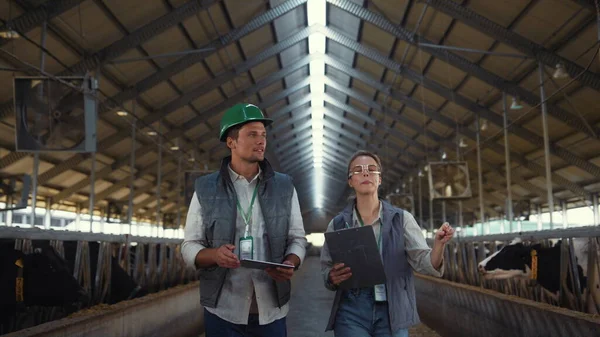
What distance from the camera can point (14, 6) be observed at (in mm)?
10227

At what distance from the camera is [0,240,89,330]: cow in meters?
4.75

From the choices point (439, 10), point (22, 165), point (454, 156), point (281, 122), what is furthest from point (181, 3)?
point (454, 156)

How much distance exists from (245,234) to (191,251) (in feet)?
0.75

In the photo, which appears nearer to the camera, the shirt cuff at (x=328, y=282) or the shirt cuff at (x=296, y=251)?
the shirt cuff at (x=296, y=251)

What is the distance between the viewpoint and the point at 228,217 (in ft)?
7.73

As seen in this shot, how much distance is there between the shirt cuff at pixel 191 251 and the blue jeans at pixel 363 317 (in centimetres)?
81

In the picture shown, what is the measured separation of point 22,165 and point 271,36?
9262 millimetres

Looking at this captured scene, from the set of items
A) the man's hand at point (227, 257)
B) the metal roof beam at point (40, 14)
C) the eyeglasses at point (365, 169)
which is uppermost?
the metal roof beam at point (40, 14)

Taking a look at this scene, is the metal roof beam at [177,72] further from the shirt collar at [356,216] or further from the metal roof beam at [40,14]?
the shirt collar at [356,216]

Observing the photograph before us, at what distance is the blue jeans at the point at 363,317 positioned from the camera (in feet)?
8.82

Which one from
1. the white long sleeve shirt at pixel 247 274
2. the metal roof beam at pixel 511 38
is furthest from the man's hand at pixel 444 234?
the metal roof beam at pixel 511 38

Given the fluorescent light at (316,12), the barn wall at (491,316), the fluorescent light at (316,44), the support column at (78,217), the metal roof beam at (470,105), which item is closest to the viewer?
the barn wall at (491,316)

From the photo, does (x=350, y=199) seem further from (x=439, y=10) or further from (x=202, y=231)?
(x=439, y=10)

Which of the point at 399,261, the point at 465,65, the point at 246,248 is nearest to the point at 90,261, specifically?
the point at 399,261
